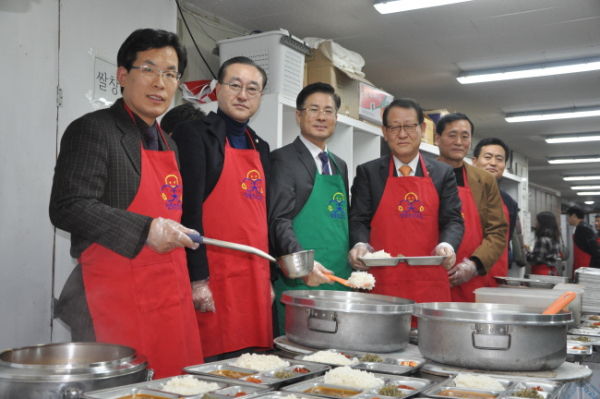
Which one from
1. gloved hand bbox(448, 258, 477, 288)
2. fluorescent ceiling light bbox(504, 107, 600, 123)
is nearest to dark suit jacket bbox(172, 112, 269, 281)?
gloved hand bbox(448, 258, 477, 288)

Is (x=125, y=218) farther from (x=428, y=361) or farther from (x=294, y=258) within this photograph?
(x=428, y=361)

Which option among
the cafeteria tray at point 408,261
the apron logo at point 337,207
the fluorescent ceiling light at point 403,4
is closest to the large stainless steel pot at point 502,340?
the cafeteria tray at point 408,261

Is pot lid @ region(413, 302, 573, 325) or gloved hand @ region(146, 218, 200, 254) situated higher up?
gloved hand @ region(146, 218, 200, 254)

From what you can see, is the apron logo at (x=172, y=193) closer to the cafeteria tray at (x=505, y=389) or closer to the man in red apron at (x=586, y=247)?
the cafeteria tray at (x=505, y=389)

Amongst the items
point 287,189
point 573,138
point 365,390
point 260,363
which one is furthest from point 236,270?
point 573,138

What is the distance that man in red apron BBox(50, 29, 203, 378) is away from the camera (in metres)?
1.72

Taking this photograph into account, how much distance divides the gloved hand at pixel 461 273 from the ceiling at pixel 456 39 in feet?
9.54

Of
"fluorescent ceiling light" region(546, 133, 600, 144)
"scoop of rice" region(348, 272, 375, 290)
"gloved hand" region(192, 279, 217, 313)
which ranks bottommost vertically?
"gloved hand" region(192, 279, 217, 313)

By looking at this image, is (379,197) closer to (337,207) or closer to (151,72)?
(337,207)

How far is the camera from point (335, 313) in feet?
5.26

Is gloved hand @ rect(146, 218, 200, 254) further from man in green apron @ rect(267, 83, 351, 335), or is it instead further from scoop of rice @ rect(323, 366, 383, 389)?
man in green apron @ rect(267, 83, 351, 335)

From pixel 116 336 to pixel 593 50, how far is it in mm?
6146

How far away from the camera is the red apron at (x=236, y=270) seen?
2207 millimetres

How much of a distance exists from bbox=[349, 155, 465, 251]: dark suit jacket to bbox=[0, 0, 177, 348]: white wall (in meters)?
1.71
